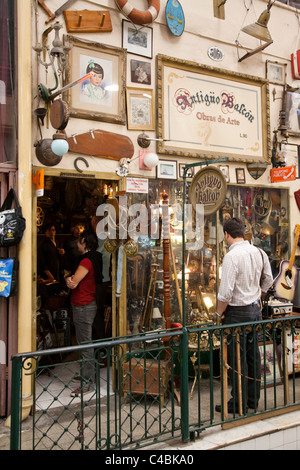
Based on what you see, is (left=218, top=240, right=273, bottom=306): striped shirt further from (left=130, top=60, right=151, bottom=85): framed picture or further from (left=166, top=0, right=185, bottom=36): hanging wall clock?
(left=166, top=0, right=185, bottom=36): hanging wall clock

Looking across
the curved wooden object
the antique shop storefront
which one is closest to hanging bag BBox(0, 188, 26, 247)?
the antique shop storefront

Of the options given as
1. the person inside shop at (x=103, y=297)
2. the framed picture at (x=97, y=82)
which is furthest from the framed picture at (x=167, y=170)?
the person inside shop at (x=103, y=297)

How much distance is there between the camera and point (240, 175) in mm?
6699

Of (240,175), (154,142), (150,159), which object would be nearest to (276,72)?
(240,175)

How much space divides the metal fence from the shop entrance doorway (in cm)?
85

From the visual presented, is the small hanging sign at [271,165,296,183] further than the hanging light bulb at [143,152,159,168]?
Yes

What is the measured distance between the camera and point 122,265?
219 inches

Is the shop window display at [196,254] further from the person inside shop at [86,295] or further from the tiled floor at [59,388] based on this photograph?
the tiled floor at [59,388]

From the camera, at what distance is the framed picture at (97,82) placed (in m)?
5.30

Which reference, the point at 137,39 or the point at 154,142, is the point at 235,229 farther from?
the point at 137,39

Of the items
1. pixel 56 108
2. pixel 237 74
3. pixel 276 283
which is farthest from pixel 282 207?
pixel 56 108

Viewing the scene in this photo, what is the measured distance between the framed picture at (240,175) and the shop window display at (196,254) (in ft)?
0.33

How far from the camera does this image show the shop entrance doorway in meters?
6.36

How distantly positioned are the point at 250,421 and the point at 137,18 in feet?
16.4
